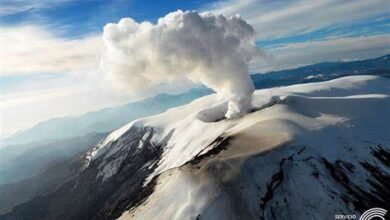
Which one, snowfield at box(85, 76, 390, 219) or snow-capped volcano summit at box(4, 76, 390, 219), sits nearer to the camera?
snowfield at box(85, 76, 390, 219)

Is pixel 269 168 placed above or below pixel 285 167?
above

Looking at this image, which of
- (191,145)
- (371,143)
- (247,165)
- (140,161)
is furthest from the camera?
(140,161)

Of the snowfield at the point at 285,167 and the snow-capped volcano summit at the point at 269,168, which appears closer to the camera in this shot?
the snowfield at the point at 285,167

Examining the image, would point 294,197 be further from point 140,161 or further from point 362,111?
point 140,161

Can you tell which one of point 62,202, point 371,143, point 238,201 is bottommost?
point 62,202

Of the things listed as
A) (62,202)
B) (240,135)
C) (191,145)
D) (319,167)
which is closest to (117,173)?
(62,202)
